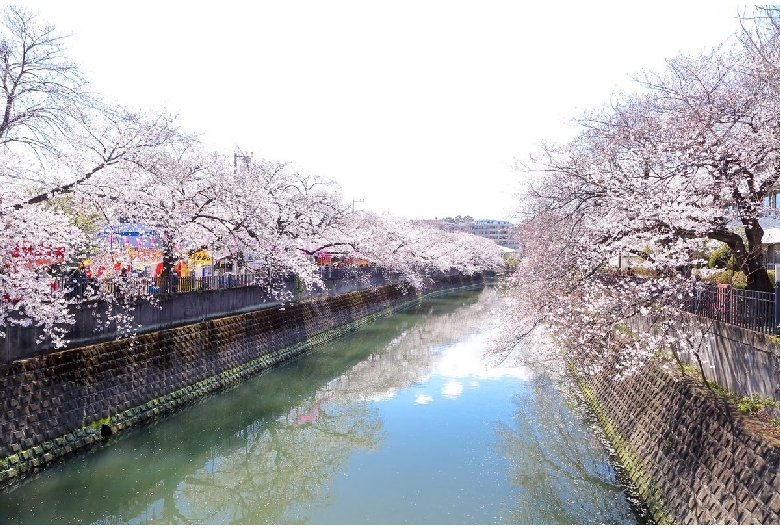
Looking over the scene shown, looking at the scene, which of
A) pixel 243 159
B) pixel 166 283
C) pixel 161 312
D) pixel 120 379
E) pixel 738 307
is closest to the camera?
pixel 738 307

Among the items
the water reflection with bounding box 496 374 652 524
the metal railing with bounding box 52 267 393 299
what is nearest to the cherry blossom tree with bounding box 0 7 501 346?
the metal railing with bounding box 52 267 393 299

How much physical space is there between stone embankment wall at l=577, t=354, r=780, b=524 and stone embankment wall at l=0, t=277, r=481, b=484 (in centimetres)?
1037

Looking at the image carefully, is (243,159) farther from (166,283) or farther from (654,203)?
(654,203)

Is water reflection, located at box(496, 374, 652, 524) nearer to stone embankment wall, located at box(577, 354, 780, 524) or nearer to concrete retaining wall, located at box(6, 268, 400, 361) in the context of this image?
stone embankment wall, located at box(577, 354, 780, 524)

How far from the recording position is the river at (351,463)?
9.48 meters

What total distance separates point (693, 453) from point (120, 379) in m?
11.4

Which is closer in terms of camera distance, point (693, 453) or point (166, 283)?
point (693, 453)

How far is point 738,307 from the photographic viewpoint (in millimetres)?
9398

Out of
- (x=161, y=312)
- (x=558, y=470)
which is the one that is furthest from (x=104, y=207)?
(x=558, y=470)

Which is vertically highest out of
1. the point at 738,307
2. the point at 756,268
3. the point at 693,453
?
the point at 756,268

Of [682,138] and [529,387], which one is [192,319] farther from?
[682,138]

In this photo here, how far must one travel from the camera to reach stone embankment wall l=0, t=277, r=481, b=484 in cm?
1009

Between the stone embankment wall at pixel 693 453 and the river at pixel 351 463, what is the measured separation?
727 millimetres

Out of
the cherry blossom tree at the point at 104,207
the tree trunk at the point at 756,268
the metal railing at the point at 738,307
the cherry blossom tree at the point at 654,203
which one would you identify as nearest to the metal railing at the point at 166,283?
the cherry blossom tree at the point at 104,207
